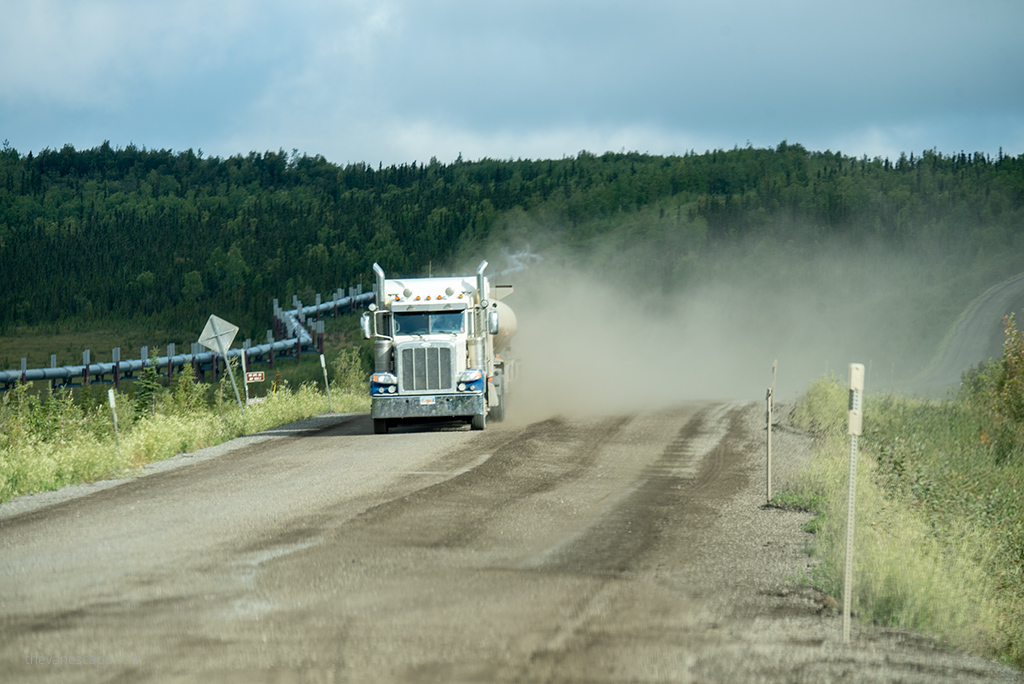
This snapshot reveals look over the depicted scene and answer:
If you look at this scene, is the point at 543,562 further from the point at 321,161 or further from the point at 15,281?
the point at 321,161

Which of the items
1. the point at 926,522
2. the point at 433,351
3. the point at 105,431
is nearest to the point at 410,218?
the point at 433,351

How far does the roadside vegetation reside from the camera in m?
9.00

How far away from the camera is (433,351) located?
72.8 feet

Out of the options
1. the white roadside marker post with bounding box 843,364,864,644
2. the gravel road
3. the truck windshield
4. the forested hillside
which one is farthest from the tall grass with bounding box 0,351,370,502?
the forested hillside

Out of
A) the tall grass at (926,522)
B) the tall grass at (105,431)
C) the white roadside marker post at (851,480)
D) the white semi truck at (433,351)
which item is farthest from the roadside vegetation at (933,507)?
the tall grass at (105,431)

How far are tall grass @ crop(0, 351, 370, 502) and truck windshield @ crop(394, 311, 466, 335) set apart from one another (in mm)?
4259

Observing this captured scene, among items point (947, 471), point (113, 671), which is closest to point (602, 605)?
point (113, 671)

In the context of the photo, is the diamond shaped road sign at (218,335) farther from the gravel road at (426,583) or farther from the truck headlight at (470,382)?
the gravel road at (426,583)

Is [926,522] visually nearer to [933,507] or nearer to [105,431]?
[933,507]

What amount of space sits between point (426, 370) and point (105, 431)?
675 cm

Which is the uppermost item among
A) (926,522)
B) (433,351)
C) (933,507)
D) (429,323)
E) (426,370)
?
(429,323)

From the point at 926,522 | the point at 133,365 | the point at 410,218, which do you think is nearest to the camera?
the point at 926,522

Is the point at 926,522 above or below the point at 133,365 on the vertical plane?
above

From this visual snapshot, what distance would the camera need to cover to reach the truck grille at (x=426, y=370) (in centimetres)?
2214
